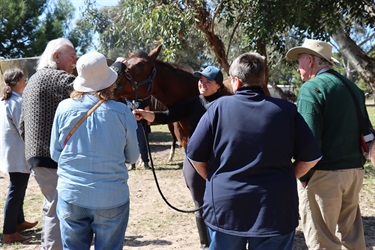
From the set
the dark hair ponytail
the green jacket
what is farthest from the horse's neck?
the dark hair ponytail

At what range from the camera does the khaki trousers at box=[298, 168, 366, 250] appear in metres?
3.58

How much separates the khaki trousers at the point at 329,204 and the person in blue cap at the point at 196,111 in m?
0.98

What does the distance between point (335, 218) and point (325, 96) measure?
1094 mm

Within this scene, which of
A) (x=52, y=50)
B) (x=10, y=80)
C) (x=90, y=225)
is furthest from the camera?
(x=10, y=80)

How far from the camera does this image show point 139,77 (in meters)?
4.39

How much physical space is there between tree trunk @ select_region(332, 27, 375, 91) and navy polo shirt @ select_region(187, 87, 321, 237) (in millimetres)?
8271

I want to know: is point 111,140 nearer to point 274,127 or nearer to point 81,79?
point 81,79

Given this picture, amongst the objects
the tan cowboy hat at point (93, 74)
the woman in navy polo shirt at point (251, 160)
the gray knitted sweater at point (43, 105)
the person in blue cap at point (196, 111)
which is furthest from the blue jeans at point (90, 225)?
the person in blue cap at point (196, 111)

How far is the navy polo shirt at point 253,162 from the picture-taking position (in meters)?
2.52

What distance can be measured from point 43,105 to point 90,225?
1283mm

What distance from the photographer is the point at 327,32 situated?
838 centimetres

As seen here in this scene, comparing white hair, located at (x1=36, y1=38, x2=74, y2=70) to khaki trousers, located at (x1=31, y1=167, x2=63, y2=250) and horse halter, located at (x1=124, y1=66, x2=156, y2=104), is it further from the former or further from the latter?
khaki trousers, located at (x1=31, y1=167, x2=63, y2=250)

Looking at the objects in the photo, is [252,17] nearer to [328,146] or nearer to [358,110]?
[358,110]

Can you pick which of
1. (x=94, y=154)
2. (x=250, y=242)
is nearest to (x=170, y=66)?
(x=94, y=154)
